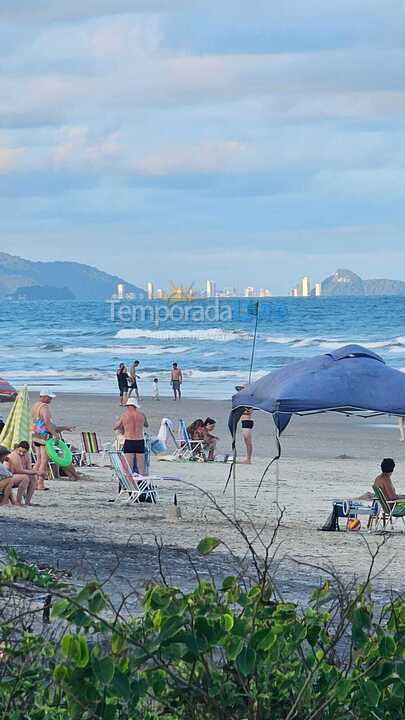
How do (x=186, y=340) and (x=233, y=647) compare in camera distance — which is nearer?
(x=233, y=647)

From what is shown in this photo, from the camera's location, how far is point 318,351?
63.0 m

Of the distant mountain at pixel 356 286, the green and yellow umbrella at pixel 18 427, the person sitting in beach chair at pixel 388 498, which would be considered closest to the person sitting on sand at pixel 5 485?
the green and yellow umbrella at pixel 18 427

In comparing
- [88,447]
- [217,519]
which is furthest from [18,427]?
[217,519]

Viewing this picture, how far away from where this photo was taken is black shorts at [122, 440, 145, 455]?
1559cm

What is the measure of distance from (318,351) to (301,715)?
6012 cm

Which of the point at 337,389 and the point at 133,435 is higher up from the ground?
the point at 337,389

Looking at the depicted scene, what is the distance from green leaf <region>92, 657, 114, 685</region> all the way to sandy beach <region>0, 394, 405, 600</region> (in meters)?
1.00

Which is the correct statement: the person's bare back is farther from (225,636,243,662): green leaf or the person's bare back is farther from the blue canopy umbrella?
(225,636,243,662): green leaf

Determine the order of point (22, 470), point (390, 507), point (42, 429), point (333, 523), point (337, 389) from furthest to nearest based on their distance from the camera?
1. point (42, 429)
2. point (22, 470)
3. point (333, 523)
4. point (390, 507)
5. point (337, 389)

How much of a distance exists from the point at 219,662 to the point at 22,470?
11.1m

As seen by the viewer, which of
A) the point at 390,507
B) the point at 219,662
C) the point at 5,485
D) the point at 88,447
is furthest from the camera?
the point at 88,447

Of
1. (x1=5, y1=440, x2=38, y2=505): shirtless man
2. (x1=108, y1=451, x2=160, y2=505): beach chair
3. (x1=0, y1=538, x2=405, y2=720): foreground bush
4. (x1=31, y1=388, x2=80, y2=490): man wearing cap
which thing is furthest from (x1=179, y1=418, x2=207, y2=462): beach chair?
(x1=0, y1=538, x2=405, y2=720): foreground bush

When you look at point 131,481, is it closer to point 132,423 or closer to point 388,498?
point 132,423

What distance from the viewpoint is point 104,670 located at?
9.26ft
